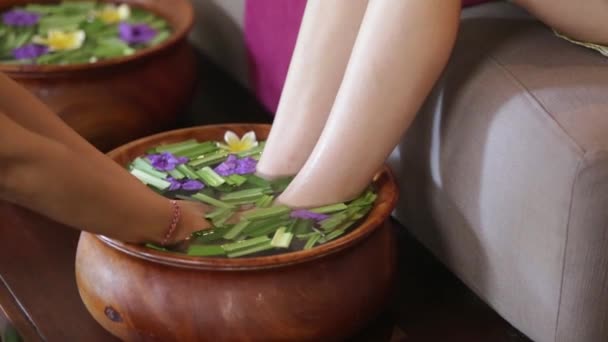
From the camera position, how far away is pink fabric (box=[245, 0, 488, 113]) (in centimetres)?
130

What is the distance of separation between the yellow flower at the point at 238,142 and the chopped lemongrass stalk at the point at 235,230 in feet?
0.62

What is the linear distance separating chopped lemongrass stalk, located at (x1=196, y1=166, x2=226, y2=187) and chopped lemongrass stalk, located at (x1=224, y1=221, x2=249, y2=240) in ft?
0.37

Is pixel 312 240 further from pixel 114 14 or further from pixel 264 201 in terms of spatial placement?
pixel 114 14

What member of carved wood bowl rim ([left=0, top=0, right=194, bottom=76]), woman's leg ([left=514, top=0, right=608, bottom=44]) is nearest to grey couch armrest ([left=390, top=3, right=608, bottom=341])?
woman's leg ([left=514, top=0, right=608, bottom=44])

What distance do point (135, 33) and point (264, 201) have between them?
672 mm

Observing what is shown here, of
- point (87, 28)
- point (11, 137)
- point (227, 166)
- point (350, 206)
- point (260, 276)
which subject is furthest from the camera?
point (87, 28)

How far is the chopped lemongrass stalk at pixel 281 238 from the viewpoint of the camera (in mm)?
920

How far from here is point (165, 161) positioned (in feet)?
3.58

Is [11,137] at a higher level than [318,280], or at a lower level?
higher

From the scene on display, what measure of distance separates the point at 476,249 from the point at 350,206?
0.16 meters

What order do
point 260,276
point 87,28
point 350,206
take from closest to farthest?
point 260,276 < point 350,206 < point 87,28

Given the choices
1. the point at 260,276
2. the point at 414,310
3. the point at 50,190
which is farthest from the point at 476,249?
the point at 50,190

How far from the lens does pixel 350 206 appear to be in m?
0.98

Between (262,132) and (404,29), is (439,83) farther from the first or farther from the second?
(262,132)
